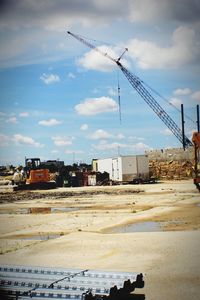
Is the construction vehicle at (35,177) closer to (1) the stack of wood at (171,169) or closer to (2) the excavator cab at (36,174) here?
(2) the excavator cab at (36,174)

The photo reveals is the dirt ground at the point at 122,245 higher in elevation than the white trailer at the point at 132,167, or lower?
lower

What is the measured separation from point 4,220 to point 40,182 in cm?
2675

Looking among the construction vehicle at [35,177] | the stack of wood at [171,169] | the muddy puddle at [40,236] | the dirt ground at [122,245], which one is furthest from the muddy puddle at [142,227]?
the stack of wood at [171,169]

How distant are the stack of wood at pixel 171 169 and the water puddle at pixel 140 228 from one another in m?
46.0

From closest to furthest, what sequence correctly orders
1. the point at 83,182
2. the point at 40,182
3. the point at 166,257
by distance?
the point at 166,257, the point at 40,182, the point at 83,182

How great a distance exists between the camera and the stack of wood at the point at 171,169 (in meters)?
60.9

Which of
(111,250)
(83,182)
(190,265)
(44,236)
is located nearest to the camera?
(190,265)

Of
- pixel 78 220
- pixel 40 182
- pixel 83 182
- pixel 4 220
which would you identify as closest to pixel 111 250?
pixel 78 220

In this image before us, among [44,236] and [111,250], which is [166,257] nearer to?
[111,250]

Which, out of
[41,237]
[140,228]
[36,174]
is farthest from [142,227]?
[36,174]

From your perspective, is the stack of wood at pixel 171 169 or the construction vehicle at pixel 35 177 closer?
the construction vehicle at pixel 35 177

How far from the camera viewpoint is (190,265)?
8438 millimetres

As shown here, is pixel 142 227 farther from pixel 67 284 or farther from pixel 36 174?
pixel 36 174

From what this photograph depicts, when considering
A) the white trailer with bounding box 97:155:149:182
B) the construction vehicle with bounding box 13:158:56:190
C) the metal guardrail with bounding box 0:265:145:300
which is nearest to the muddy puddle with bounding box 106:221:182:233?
the metal guardrail with bounding box 0:265:145:300
